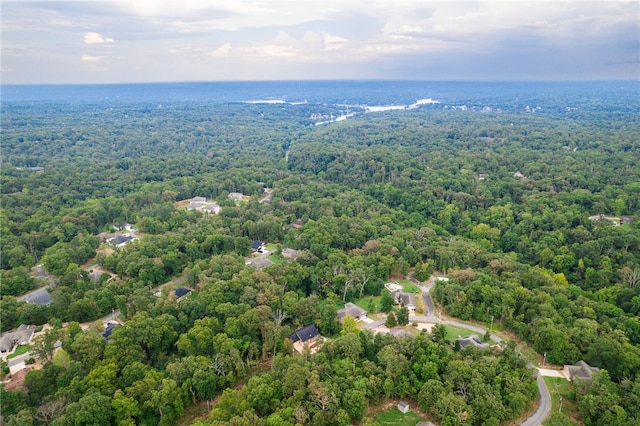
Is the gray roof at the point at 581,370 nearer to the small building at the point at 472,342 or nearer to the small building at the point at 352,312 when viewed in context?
the small building at the point at 472,342

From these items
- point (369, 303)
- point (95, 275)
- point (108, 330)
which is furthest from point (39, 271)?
point (369, 303)

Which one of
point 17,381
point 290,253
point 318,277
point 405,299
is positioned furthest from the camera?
point 290,253

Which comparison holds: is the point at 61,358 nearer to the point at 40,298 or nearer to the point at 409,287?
the point at 40,298

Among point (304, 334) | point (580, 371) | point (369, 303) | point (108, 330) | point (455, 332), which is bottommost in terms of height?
point (455, 332)

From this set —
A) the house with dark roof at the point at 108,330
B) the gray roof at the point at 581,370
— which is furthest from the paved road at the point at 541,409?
the house with dark roof at the point at 108,330

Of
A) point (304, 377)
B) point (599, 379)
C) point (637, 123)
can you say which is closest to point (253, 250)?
point (304, 377)

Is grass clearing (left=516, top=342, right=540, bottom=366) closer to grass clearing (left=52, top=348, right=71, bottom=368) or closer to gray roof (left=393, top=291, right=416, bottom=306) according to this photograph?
gray roof (left=393, top=291, right=416, bottom=306)

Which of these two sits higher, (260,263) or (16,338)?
(260,263)
